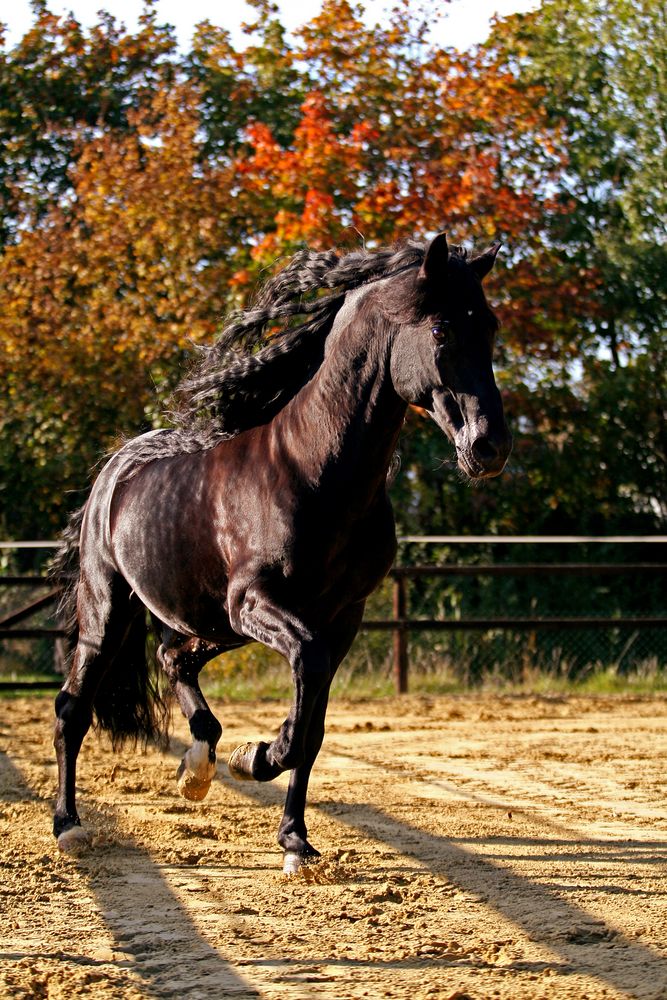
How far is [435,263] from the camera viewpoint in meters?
4.22

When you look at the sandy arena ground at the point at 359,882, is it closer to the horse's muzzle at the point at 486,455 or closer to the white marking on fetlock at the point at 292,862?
the white marking on fetlock at the point at 292,862

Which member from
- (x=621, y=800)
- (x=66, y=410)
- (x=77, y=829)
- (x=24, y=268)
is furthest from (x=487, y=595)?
(x=77, y=829)

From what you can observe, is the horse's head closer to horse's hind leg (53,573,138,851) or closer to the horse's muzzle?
the horse's muzzle

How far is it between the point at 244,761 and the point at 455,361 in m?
1.54

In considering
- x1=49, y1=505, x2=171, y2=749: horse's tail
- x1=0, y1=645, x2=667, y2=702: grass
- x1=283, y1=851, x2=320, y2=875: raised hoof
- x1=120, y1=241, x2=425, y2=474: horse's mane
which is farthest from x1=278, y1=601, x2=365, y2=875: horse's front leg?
x1=0, y1=645, x2=667, y2=702: grass

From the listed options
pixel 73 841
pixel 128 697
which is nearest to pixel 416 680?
pixel 128 697

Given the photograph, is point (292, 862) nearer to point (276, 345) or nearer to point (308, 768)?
point (308, 768)

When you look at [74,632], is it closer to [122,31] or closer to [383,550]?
[383,550]

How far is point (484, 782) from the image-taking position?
688 centimetres

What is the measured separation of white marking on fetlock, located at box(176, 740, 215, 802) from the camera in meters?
5.09

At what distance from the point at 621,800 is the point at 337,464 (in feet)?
9.31

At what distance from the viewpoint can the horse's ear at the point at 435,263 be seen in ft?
13.7

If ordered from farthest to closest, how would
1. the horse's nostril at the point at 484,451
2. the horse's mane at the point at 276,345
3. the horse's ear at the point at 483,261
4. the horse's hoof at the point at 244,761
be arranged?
the horse's mane at the point at 276,345 → the horse's ear at the point at 483,261 → the horse's hoof at the point at 244,761 → the horse's nostril at the point at 484,451

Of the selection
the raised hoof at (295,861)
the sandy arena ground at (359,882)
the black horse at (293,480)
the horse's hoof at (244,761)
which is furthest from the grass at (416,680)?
the horse's hoof at (244,761)
